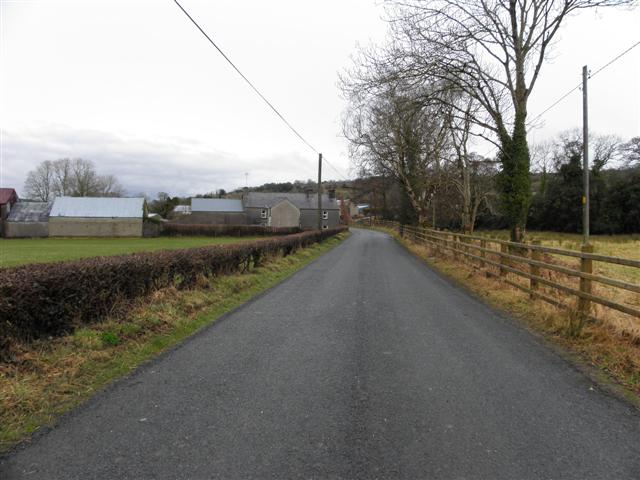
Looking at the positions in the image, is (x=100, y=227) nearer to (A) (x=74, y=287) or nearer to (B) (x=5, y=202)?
(B) (x=5, y=202)

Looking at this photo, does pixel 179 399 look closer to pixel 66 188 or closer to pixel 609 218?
pixel 609 218

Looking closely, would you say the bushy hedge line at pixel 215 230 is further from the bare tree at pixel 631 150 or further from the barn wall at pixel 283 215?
the bare tree at pixel 631 150

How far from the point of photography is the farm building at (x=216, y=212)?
216 ft

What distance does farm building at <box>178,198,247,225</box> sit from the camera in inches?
2586

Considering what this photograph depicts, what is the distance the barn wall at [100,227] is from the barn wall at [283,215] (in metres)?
21.6

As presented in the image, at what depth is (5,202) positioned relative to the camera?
1923 inches

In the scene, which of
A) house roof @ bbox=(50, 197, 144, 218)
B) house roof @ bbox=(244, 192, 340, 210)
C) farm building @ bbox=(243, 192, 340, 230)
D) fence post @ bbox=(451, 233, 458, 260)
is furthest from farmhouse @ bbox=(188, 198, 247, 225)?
fence post @ bbox=(451, 233, 458, 260)

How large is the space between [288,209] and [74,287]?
201 ft

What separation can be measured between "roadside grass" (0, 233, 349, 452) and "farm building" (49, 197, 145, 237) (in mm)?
48055

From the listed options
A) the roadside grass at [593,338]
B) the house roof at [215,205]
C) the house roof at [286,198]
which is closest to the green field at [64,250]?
the roadside grass at [593,338]

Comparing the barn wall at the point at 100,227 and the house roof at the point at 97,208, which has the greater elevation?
the house roof at the point at 97,208

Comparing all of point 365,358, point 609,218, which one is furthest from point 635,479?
point 609,218

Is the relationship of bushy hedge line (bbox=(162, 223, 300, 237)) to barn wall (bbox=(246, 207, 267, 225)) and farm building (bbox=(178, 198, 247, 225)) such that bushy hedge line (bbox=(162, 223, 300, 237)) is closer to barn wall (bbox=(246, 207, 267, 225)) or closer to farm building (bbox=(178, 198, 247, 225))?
farm building (bbox=(178, 198, 247, 225))

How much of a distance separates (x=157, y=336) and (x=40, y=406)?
2181 mm
